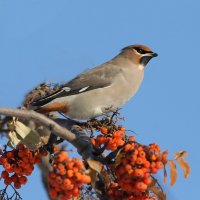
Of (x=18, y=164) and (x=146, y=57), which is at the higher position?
(x=146, y=57)

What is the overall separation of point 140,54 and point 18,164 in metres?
4.20

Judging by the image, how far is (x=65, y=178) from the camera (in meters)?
3.16

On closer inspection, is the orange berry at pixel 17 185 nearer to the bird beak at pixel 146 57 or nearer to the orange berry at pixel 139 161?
the orange berry at pixel 139 161

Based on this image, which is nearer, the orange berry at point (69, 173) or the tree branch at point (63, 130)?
the orange berry at point (69, 173)

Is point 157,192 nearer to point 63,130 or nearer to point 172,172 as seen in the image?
point 172,172

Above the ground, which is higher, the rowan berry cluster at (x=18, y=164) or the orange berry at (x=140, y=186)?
the rowan berry cluster at (x=18, y=164)

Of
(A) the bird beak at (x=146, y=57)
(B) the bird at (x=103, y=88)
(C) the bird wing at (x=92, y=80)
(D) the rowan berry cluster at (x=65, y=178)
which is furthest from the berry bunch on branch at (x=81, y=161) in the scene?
(A) the bird beak at (x=146, y=57)

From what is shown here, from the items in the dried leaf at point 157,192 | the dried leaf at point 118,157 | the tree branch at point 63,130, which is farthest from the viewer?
the dried leaf at point 157,192

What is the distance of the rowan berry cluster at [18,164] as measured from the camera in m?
3.69

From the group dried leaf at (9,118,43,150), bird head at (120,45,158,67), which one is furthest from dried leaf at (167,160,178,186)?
bird head at (120,45,158,67)

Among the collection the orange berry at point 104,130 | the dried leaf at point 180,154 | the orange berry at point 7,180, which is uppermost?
the orange berry at point 104,130

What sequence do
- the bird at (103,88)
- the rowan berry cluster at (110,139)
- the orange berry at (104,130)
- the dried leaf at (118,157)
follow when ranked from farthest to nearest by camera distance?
the bird at (103,88), the orange berry at (104,130), the rowan berry cluster at (110,139), the dried leaf at (118,157)

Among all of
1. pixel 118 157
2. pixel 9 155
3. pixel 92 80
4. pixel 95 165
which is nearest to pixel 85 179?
pixel 95 165

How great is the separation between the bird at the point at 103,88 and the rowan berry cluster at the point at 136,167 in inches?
76.7
